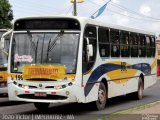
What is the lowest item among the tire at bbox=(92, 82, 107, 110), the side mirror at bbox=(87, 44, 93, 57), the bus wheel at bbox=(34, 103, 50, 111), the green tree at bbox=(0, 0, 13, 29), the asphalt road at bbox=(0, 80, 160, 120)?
the asphalt road at bbox=(0, 80, 160, 120)

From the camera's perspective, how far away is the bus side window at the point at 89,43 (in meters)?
15.9

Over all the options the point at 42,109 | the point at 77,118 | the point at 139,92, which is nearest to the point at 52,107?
the point at 42,109

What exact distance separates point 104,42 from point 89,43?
1.60 m

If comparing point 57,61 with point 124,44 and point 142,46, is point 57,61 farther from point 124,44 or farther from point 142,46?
point 142,46

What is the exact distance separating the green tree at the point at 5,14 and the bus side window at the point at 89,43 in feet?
87.7

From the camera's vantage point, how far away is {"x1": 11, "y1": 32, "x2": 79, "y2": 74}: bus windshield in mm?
15594

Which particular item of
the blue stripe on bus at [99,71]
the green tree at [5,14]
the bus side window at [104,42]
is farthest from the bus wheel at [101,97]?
the green tree at [5,14]

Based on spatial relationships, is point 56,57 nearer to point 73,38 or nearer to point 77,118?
point 73,38

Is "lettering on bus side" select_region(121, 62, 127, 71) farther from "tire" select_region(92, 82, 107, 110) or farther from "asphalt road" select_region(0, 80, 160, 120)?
"tire" select_region(92, 82, 107, 110)

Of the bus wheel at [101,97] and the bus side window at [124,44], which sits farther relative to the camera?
the bus side window at [124,44]

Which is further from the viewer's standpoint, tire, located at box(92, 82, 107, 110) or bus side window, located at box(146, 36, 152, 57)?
bus side window, located at box(146, 36, 152, 57)

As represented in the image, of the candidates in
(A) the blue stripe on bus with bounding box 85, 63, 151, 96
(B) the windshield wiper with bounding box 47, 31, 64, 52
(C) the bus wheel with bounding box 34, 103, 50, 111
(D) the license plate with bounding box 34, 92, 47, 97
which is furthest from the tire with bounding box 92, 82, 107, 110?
(B) the windshield wiper with bounding box 47, 31, 64, 52

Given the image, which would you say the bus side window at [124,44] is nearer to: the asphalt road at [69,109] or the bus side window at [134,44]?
the bus side window at [134,44]

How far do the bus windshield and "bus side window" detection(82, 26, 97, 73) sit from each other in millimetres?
345
